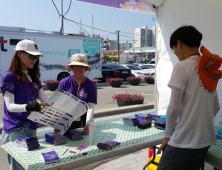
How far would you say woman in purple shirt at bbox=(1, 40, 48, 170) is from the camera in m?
1.97

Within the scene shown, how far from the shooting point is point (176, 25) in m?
3.57

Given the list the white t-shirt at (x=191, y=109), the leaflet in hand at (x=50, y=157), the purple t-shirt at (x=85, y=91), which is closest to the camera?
the white t-shirt at (x=191, y=109)

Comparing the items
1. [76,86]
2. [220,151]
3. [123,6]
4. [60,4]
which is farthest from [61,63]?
[220,151]

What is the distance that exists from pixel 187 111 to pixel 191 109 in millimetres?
32

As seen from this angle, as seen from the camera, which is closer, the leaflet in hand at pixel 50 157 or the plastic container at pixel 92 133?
the leaflet in hand at pixel 50 157

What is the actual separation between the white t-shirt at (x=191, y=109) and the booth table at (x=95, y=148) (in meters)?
0.65

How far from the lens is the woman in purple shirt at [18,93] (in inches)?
77.7

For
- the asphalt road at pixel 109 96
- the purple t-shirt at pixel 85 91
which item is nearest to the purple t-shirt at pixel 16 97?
the purple t-shirt at pixel 85 91

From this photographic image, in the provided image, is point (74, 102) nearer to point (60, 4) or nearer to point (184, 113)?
point (184, 113)

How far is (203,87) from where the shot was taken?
1638 mm

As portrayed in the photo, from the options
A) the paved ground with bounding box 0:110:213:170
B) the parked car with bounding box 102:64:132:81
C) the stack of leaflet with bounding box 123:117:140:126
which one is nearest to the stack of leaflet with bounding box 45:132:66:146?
the stack of leaflet with bounding box 123:117:140:126

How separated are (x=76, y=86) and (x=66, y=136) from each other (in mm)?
582

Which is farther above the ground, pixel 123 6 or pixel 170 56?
pixel 123 6

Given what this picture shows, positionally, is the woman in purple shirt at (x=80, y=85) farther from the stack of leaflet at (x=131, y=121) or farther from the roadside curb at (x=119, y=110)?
the roadside curb at (x=119, y=110)
